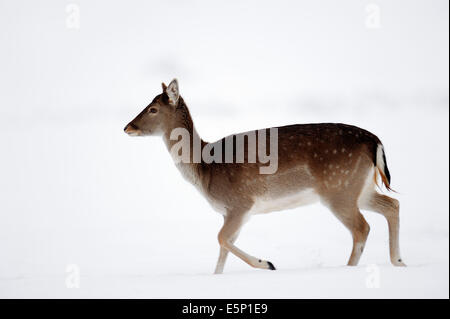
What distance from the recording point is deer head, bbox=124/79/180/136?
700 centimetres

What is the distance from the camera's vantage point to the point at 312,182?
250 inches

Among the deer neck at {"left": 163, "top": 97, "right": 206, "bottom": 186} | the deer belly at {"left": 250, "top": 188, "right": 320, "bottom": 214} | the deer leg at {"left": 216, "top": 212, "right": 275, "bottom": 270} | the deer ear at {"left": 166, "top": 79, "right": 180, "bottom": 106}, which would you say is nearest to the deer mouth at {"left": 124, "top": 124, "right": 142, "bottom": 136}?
the deer neck at {"left": 163, "top": 97, "right": 206, "bottom": 186}

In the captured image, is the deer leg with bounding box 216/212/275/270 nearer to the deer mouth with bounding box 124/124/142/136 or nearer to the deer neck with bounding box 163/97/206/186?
the deer neck with bounding box 163/97/206/186

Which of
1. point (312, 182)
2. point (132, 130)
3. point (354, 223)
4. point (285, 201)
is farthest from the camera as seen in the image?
point (132, 130)

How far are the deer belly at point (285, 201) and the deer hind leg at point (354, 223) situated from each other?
1.18 ft

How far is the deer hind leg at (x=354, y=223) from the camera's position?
6.19 m

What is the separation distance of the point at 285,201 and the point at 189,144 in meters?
1.58

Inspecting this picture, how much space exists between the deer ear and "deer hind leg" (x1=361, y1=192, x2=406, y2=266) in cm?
292

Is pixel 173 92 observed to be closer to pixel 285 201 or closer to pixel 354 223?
pixel 285 201

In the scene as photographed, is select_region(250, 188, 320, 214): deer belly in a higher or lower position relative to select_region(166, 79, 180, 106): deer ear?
lower

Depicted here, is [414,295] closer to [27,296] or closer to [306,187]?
[306,187]

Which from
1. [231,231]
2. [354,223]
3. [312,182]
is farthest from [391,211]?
[231,231]

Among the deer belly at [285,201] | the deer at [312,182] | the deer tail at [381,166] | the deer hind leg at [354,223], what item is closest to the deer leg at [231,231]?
the deer at [312,182]
